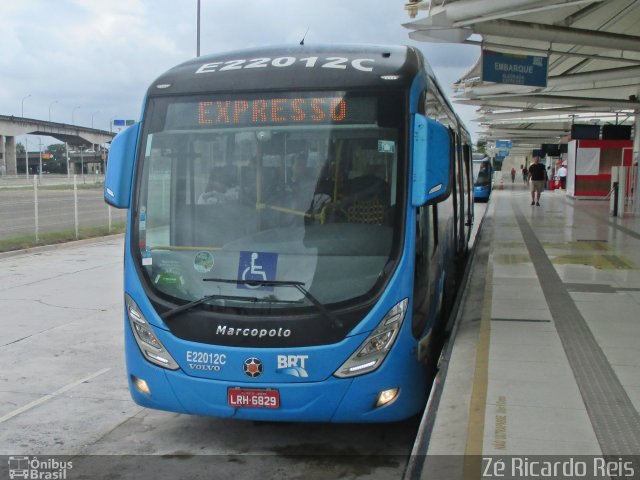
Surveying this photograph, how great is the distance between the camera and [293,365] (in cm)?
482

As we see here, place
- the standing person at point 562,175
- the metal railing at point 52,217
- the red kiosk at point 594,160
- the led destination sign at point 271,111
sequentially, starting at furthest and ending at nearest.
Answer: the standing person at point 562,175
the red kiosk at point 594,160
the metal railing at point 52,217
the led destination sign at point 271,111

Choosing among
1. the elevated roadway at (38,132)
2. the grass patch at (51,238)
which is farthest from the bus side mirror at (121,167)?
the elevated roadway at (38,132)

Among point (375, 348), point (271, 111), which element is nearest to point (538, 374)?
point (375, 348)

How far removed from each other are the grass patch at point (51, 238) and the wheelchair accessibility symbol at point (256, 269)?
14131 millimetres

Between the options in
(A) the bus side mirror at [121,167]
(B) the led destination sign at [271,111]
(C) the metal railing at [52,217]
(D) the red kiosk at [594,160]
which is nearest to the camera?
(B) the led destination sign at [271,111]

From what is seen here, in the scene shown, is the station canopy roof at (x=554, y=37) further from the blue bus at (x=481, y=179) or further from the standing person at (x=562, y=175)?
the standing person at (x=562, y=175)

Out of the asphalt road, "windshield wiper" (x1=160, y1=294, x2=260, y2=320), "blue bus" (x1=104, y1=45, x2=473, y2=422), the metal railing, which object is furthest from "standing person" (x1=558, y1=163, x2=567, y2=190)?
"windshield wiper" (x1=160, y1=294, x2=260, y2=320)

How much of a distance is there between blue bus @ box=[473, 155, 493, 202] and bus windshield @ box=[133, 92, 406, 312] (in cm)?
3614

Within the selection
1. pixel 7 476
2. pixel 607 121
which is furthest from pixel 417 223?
pixel 607 121

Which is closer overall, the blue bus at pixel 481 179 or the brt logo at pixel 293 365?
the brt logo at pixel 293 365

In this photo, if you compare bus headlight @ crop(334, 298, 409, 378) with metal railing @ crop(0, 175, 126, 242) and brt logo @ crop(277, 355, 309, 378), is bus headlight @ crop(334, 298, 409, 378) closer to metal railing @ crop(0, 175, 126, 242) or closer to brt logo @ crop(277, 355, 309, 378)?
brt logo @ crop(277, 355, 309, 378)

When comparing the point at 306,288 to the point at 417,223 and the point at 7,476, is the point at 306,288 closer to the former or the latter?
the point at 417,223

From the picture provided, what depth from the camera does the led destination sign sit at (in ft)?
17.4

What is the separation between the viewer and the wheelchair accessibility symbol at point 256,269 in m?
5.05
